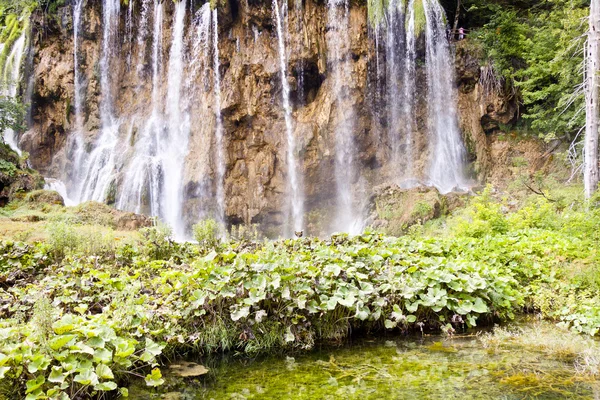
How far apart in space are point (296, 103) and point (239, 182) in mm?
4468

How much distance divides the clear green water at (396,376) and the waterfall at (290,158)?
47.1ft

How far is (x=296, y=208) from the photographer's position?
1948 centimetres

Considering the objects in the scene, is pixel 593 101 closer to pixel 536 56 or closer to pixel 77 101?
pixel 536 56

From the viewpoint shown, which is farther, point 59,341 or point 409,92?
point 409,92

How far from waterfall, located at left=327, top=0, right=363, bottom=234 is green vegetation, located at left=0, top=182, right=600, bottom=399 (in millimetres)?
12432

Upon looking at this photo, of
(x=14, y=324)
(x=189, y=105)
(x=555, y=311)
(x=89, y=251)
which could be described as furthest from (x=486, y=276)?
(x=189, y=105)

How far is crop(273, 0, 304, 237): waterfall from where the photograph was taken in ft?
63.7

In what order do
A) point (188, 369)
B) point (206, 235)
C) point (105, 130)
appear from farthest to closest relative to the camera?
point (105, 130) → point (206, 235) → point (188, 369)

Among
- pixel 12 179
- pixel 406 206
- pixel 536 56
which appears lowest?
pixel 406 206

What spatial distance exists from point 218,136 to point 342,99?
5.88 metres

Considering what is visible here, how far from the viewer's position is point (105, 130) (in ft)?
75.5

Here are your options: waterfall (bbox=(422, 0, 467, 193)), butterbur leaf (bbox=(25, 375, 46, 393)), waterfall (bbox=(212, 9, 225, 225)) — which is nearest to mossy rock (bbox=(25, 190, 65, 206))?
waterfall (bbox=(212, 9, 225, 225))

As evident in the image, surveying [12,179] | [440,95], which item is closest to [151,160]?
[12,179]

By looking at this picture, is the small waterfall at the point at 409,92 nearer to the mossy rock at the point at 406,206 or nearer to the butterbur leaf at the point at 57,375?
the mossy rock at the point at 406,206
